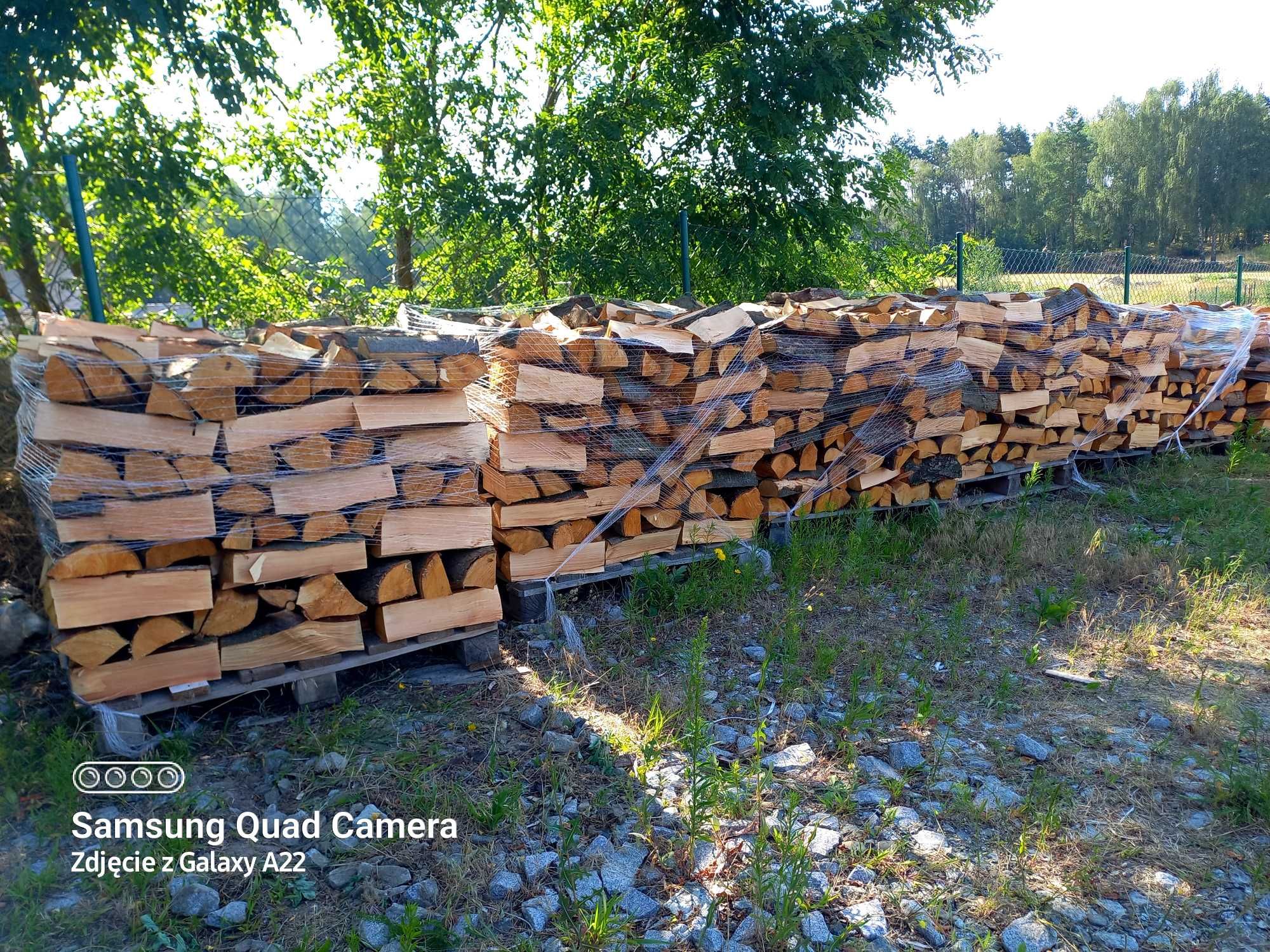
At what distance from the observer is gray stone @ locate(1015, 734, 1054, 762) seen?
291 cm

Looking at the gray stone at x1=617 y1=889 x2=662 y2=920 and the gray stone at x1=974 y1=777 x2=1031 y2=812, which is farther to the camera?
the gray stone at x1=974 y1=777 x2=1031 y2=812

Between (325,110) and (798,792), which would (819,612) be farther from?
(325,110)

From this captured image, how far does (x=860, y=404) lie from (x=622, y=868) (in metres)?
3.31

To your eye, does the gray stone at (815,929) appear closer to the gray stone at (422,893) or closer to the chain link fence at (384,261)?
the gray stone at (422,893)

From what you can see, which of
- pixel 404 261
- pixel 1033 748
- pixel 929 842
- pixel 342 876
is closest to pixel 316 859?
pixel 342 876

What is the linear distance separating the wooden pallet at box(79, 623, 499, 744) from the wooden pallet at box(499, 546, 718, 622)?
1.13 feet

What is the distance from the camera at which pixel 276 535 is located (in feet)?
9.74

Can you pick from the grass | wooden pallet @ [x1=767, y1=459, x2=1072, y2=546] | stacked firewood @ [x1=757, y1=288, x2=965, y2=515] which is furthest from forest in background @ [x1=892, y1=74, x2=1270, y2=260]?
stacked firewood @ [x1=757, y1=288, x2=965, y2=515]

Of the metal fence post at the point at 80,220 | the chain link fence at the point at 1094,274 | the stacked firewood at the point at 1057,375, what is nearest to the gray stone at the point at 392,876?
the metal fence post at the point at 80,220

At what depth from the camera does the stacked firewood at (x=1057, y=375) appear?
5.43 meters

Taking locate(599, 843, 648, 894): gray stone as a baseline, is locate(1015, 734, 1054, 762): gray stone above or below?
below

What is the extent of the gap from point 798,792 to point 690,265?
608 centimetres

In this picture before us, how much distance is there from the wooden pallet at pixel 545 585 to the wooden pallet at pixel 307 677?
0.34 m

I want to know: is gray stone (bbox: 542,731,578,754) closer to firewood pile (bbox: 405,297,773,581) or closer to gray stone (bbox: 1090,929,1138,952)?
firewood pile (bbox: 405,297,773,581)
